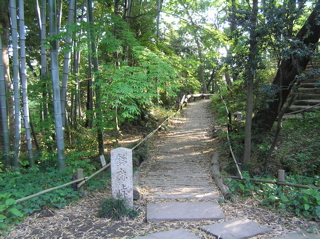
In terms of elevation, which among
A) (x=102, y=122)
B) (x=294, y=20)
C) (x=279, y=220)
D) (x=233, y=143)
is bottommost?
(x=279, y=220)

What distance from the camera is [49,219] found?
3752mm

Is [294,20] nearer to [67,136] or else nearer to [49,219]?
[49,219]

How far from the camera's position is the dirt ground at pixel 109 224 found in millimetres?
3389

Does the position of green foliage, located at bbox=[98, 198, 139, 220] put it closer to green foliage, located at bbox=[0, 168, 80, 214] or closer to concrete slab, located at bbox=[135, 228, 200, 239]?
concrete slab, located at bbox=[135, 228, 200, 239]

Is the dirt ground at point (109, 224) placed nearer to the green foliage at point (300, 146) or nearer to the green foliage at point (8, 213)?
the green foliage at point (8, 213)

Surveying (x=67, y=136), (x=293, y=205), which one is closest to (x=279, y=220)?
(x=293, y=205)

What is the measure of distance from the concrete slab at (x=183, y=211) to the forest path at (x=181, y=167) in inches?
11.1

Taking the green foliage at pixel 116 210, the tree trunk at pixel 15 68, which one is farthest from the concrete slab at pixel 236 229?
the tree trunk at pixel 15 68

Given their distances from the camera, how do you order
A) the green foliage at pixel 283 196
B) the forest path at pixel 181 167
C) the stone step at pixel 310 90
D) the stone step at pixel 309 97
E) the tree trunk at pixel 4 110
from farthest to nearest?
the stone step at pixel 310 90
the stone step at pixel 309 97
the tree trunk at pixel 4 110
the forest path at pixel 181 167
the green foliage at pixel 283 196

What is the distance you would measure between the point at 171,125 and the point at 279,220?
779 centimetres

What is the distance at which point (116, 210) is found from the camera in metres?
3.89

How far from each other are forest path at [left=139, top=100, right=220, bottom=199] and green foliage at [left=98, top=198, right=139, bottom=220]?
2.42ft

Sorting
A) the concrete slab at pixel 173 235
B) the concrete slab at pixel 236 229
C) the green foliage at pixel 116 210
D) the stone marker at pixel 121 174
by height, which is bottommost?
the concrete slab at pixel 236 229

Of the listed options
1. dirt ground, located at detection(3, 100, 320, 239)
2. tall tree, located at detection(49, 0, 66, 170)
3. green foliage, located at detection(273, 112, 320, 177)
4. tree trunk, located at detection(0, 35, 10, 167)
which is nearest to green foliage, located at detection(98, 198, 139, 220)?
dirt ground, located at detection(3, 100, 320, 239)
